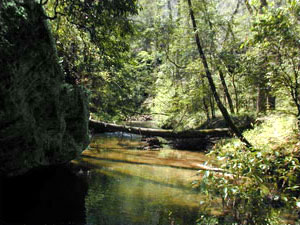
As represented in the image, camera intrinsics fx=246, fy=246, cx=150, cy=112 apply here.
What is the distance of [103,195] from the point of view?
608cm

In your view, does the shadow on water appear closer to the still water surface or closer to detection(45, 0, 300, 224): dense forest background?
the still water surface

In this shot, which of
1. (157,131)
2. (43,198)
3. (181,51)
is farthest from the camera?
(181,51)

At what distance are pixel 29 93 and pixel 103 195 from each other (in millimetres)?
3022

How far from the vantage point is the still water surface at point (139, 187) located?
498cm

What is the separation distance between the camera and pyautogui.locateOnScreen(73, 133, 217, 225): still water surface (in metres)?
4.98

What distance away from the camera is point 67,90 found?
6293 mm

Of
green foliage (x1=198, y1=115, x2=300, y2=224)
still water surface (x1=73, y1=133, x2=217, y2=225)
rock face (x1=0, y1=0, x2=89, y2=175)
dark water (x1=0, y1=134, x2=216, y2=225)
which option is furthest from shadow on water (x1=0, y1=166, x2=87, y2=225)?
green foliage (x1=198, y1=115, x2=300, y2=224)

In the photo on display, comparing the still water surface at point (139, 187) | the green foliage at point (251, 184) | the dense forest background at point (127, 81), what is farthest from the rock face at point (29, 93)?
the green foliage at point (251, 184)

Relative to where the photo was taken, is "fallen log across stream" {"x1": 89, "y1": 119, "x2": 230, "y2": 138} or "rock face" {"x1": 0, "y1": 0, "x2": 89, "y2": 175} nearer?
"rock face" {"x1": 0, "y1": 0, "x2": 89, "y2": 175}

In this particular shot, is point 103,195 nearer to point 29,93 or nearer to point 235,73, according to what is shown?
point 29,93

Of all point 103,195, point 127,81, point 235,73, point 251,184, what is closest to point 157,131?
point 127,81

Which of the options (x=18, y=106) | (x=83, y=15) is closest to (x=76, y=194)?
(x=18, y=106)

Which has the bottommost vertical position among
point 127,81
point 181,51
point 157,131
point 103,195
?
point 103,195

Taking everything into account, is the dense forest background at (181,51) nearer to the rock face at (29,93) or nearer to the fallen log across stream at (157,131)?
the fallen log across stream at (157,131)
